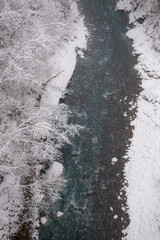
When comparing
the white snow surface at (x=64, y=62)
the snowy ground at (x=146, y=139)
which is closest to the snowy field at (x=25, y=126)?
the white snow surface at (x=64, y=62)

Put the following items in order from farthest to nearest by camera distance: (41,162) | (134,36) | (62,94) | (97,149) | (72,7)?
(72,7)
(134,36)
(62,94)
(97,149)
(41,162)

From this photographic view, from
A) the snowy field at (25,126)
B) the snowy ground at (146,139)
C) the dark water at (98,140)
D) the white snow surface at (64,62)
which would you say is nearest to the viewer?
the snowy field at (25,126)

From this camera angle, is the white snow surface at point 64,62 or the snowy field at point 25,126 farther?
the white snow surface at point 64,62

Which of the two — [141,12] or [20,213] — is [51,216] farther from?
[141,12]

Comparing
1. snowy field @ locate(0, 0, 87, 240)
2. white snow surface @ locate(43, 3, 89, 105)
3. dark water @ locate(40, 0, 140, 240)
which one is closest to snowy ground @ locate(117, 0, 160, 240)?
dark water @ locate(40, 0, 140, 240)

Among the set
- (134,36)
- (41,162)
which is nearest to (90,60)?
(134,36)

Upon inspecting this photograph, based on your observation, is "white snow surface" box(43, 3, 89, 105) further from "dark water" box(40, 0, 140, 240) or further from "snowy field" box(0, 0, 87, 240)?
"dark water" box(40, 0, 140, 240)

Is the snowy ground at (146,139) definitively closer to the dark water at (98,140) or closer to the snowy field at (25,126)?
the dark water at (98,140)
